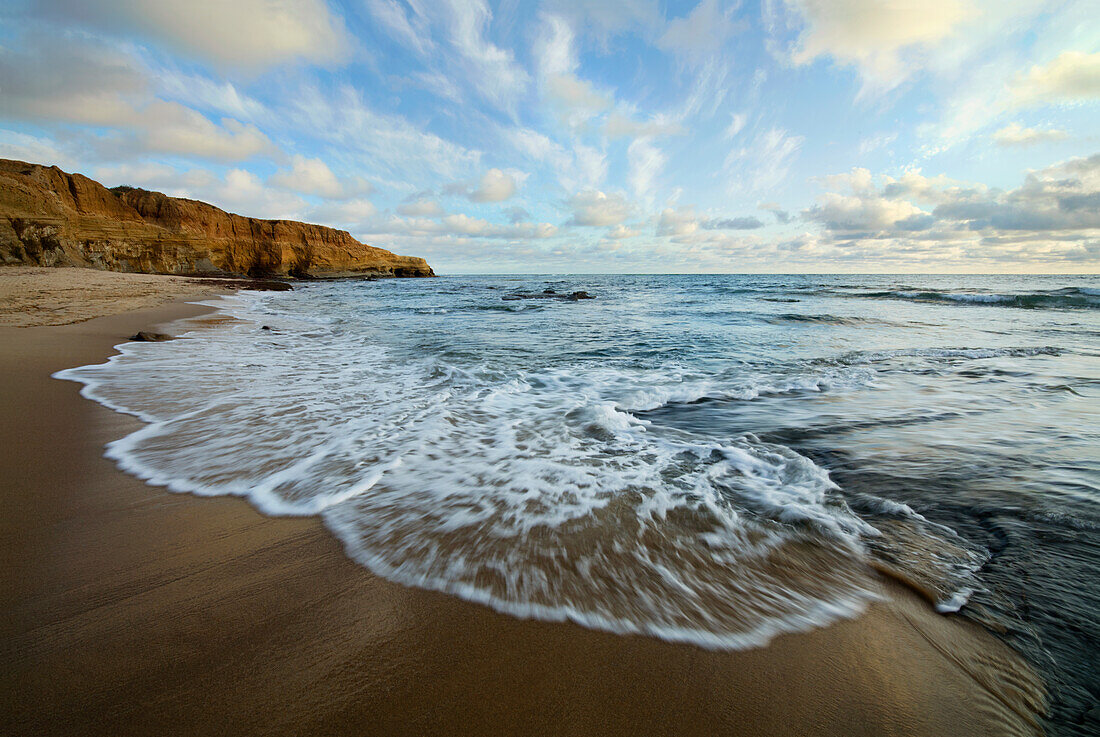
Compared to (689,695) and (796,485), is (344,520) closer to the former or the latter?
(689,695)

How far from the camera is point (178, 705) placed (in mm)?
1164

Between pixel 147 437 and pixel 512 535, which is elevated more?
pixel 147 437

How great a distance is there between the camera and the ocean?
5.54ft

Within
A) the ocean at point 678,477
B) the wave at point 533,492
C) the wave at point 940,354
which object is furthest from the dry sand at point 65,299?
the wave at point 940,354

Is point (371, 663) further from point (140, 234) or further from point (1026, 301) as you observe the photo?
point (140, 234)

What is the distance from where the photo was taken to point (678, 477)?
2764 millimetres

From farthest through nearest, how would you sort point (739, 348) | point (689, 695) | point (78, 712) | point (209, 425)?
point (739, 348)
point (209, 425)
point (689, 695)
point (78, 712)

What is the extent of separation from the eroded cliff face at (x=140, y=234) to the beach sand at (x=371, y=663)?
30821 millimetres

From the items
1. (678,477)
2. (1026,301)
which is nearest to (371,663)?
(678,477)

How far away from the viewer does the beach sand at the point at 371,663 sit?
116cm

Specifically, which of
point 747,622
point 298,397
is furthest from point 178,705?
point 298,397

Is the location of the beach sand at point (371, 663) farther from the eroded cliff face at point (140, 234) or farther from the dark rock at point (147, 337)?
the eroded cliff face at point (140, 234)

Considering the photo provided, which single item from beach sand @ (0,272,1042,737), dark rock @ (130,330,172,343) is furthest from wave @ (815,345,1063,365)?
dark rock @ (130,330,172,343)

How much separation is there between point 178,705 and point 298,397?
353 centimetres
